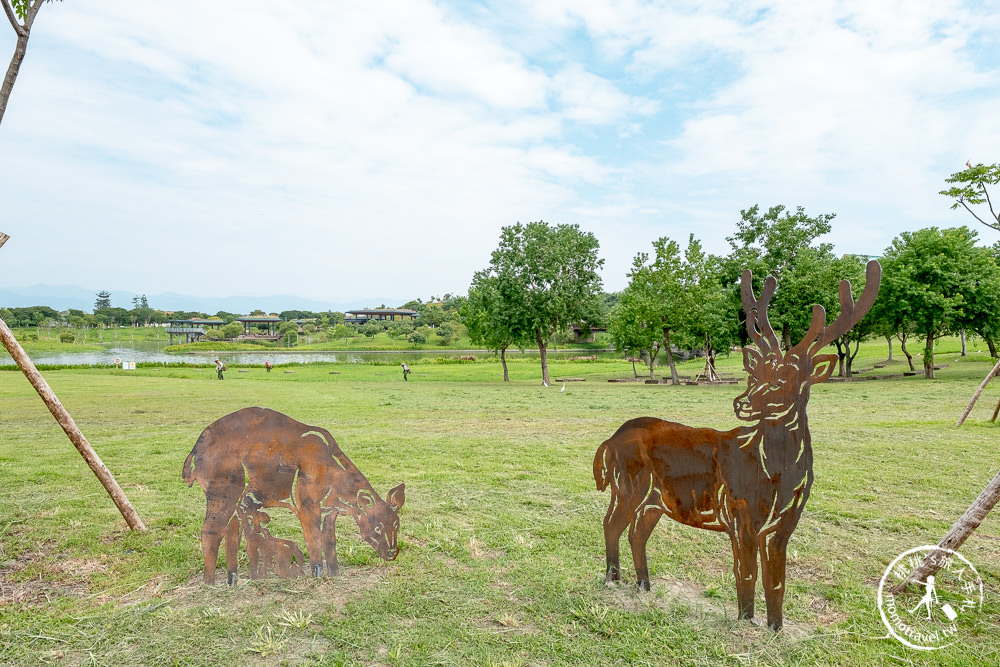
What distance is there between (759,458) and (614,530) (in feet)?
5.28

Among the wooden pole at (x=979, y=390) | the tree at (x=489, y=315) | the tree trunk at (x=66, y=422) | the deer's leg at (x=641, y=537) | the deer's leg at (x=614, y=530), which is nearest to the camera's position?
the deer's leg at (x=641, y=537)

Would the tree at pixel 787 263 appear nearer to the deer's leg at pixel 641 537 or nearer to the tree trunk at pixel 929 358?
the tree trunk at pixel 929 358

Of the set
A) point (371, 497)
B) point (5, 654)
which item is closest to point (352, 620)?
point (371, 497)

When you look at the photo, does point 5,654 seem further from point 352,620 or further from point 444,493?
point 444,493

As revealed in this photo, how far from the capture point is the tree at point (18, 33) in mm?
5828

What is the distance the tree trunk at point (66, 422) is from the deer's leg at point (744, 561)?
22.1 feet

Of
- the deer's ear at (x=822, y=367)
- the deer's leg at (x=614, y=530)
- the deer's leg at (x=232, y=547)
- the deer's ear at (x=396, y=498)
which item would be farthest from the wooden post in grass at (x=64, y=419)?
the deer's ear at (x=822, y=367)

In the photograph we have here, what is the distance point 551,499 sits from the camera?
814cm

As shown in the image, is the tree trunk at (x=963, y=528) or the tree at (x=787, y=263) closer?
the tree trunk at (x=963, y=528)

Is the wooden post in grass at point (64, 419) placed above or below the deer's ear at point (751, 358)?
below

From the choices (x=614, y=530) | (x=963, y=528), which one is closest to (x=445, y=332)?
(x=614, y=530)

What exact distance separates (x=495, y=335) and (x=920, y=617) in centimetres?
2819

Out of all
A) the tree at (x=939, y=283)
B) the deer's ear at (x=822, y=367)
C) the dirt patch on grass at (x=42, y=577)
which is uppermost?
the tree at (x=939, y=283)

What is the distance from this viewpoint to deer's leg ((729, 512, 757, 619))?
4.58m
